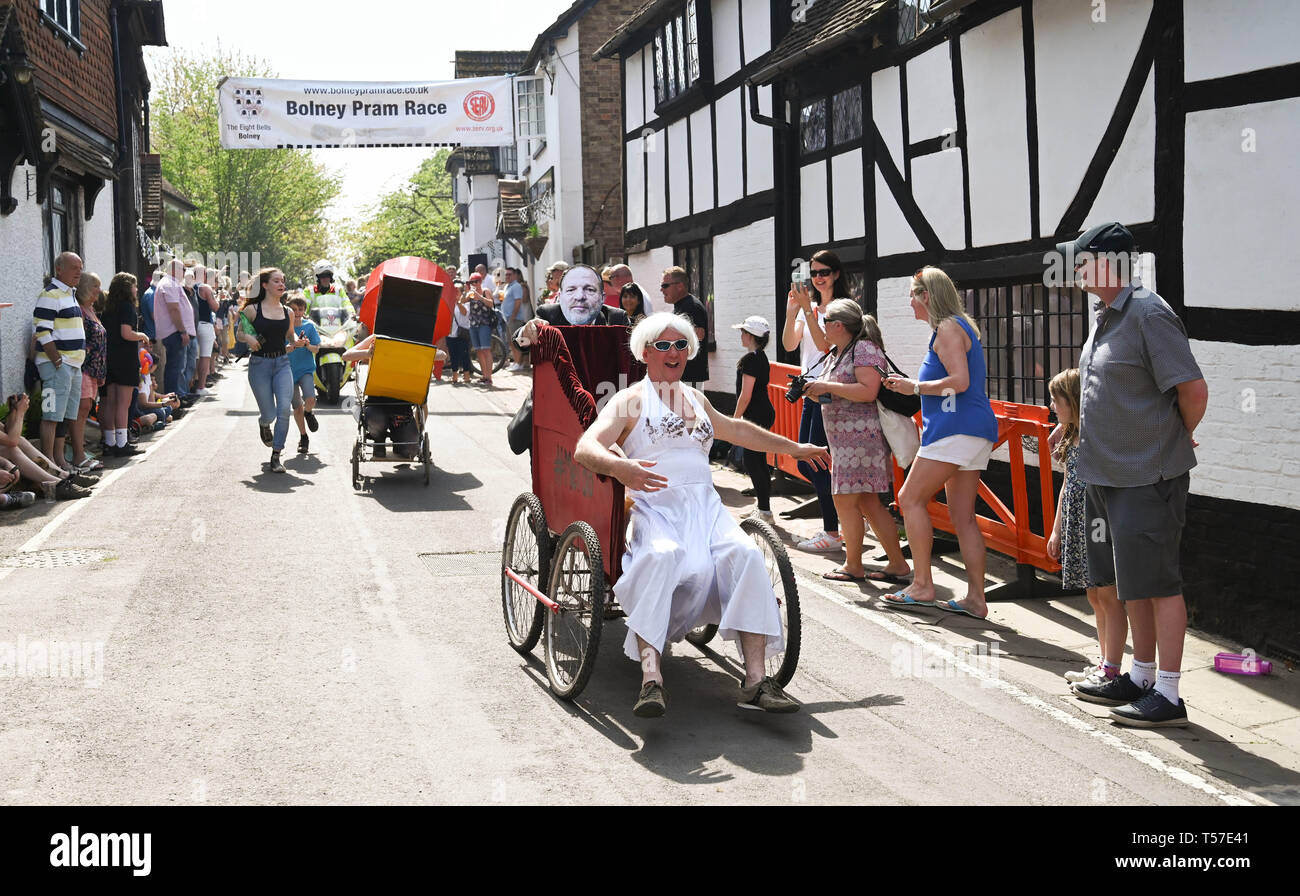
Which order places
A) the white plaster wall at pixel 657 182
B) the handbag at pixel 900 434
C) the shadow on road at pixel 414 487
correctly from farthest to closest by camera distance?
the white plaster wall at pixel 657 182, the shadow on road at pixel 414 487, the handbag at pixel 900 434

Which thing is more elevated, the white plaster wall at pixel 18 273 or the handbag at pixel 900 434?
the white plaster wall at pixel 18 273

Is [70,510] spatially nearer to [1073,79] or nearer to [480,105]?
[1073,79]

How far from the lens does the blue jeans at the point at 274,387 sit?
13.7m

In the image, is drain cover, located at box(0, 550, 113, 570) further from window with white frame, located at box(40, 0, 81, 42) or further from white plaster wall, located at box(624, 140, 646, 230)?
white plaster wall, located at box(624, 140, 646, 230)

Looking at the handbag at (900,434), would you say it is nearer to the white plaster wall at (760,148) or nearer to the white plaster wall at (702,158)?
the white plaster wall at (760,148)

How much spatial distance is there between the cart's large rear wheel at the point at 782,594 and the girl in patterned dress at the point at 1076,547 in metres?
1.55

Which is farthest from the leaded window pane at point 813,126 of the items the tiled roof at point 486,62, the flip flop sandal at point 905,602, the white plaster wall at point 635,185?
the tiled roof at point 486,62

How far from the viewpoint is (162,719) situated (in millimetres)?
5699

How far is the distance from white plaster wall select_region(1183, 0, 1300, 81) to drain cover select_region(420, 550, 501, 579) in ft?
18.1

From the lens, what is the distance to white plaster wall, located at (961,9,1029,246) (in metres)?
10.2
